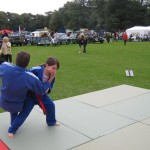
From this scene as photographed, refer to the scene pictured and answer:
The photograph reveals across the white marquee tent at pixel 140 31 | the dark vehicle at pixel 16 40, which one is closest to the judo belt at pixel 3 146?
the dark vehicle at pixel 16 40

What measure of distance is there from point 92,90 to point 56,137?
3.37m

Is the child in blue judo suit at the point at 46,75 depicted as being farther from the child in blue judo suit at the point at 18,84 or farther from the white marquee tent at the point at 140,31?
the white marquee tent at the point at 140,31

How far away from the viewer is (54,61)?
3.91m

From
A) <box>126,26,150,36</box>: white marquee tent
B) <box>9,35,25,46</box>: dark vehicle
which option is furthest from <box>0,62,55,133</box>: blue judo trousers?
<box>126,26,150,36</box>: white marquee tent

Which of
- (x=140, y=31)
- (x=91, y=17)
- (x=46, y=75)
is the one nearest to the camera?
(x=46, y=75)

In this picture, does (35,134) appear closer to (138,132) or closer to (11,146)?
(11,146)

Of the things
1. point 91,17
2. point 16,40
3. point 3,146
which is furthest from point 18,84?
point 91,17

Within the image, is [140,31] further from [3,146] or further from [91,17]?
[91,17]

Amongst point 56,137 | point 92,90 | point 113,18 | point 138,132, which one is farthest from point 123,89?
→ point 113,18

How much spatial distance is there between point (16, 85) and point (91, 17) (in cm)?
7996

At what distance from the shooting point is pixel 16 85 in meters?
3.71

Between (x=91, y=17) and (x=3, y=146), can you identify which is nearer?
(x=3, y=146)

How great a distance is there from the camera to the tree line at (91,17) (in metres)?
66.0

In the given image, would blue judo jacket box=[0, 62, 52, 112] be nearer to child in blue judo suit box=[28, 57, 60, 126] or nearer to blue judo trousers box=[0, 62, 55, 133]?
blue judo trousers box=[0, 62, 55, 133]
